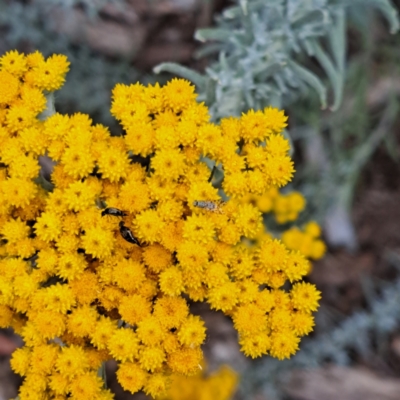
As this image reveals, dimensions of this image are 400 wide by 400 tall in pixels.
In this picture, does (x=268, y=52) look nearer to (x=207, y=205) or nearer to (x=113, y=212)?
(x=207, y=205)

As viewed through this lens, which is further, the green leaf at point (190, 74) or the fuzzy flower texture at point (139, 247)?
the green leaf at point (190, 74)

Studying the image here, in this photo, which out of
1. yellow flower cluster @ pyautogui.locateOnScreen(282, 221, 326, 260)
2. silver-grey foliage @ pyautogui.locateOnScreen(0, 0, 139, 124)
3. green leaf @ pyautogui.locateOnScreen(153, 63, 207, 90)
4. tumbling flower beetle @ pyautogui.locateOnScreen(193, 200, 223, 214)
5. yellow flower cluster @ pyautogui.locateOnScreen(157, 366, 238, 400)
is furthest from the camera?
silver-grey foliage @ pyautogui.locateOnScreen(0, 0, 139, 124)

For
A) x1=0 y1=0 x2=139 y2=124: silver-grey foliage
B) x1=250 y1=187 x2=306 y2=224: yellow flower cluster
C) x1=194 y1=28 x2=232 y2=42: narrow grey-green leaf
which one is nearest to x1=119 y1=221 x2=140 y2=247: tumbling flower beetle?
x1=250 y1=187 x2=306 y2=224: yellow flower cluster

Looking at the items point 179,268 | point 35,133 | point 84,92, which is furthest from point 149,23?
point 179,268

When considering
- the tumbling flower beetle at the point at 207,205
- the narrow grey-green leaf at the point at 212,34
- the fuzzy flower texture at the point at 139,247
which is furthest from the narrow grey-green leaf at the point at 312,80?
the tumbling flower beetle at the point at 207,205

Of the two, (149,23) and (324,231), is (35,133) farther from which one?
(324,231)

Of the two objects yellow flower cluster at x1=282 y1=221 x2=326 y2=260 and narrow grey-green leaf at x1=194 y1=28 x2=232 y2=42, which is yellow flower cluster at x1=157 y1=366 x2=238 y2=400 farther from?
narrow grey-green leaf at x1=194 y1=28 x2=232 y2=42

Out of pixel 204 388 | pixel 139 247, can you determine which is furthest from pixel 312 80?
pixel 204 388

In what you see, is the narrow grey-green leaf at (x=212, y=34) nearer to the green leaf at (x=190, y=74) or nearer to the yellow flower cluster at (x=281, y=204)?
the green leaf at (x=190, y=74)
